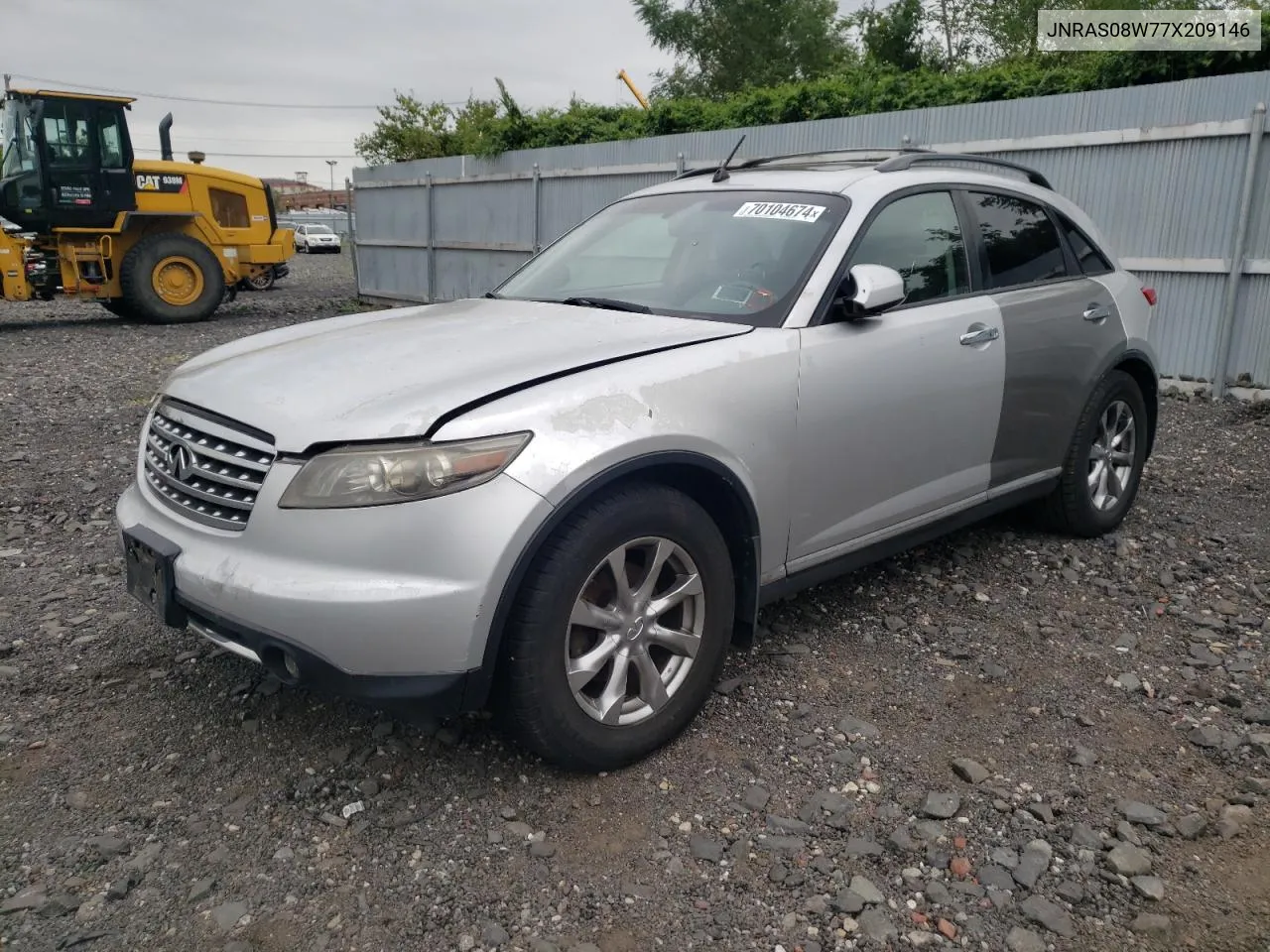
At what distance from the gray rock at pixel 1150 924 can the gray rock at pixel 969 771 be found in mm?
580

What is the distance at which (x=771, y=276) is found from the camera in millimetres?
3336

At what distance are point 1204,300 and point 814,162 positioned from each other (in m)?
5.46

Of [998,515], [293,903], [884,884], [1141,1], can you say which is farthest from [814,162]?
[1141,1]

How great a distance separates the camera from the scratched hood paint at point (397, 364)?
2494 mm

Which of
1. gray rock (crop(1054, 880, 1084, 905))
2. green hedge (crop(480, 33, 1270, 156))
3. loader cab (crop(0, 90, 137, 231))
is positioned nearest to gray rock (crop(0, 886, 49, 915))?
gray rock (crop(1054, 880, 1084, 905))

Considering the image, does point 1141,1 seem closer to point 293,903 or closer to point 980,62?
point 980,62

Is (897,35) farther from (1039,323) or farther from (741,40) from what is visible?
(1039,323)

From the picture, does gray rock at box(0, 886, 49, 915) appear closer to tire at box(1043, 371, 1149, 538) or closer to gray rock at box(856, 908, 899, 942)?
gray rock at box(856, 908, 899, 942)

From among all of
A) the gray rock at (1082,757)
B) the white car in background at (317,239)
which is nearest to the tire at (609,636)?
the gray rock at (1082,757)

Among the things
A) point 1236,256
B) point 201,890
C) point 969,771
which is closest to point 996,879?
point 969,771

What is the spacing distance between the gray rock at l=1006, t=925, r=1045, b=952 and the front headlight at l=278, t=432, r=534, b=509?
1571 millimetres

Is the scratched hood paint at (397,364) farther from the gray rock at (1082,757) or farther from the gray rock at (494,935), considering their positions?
the gray rock at (1082,757)

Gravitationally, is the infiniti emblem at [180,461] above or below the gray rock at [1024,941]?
above

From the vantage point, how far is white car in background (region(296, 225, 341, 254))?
142ft
